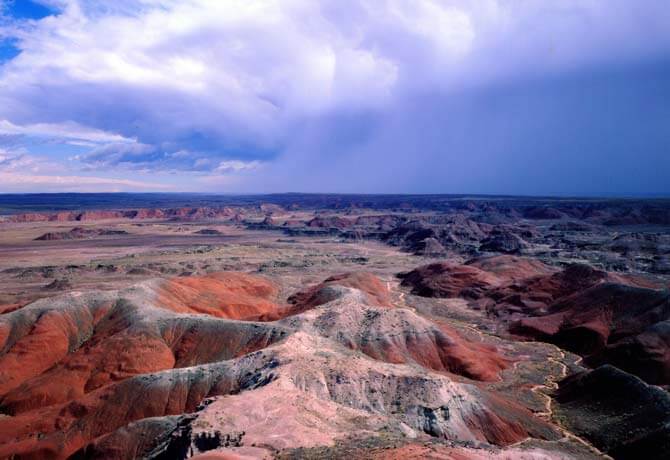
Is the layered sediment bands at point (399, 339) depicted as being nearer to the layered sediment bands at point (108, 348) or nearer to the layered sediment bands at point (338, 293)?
the layered sediment bands at point (108, 348)

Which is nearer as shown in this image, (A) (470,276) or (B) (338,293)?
(B) (338,293)

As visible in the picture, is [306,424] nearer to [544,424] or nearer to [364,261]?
[544,424]

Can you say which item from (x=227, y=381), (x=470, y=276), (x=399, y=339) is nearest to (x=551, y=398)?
(x=399, y=339)

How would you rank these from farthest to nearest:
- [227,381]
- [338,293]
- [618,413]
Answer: [338,293], [227,381], [618,413]

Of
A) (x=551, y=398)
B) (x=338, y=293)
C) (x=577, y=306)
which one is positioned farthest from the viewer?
(x=577, y=306)

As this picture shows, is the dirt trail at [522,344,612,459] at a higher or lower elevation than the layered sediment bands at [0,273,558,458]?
lower

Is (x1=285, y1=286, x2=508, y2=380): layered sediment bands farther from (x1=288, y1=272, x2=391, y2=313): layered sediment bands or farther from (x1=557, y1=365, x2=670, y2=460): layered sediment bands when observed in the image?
(x1=288, y1=272, x2=391, y2=313): layered sediment bands

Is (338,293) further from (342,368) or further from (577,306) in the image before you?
(577,306)

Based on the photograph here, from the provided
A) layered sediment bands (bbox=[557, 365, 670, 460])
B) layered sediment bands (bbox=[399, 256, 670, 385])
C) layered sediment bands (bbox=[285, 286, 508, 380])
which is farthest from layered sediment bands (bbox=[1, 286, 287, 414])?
layered sediment bands (bbox=[399, 256, 670, 385])

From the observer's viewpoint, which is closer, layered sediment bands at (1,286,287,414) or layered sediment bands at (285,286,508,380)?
layered sediment bands at (1,286,287,414)

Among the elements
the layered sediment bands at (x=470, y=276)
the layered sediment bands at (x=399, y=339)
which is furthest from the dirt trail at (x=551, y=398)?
the layered sediment bands at (x=470, y=276)
